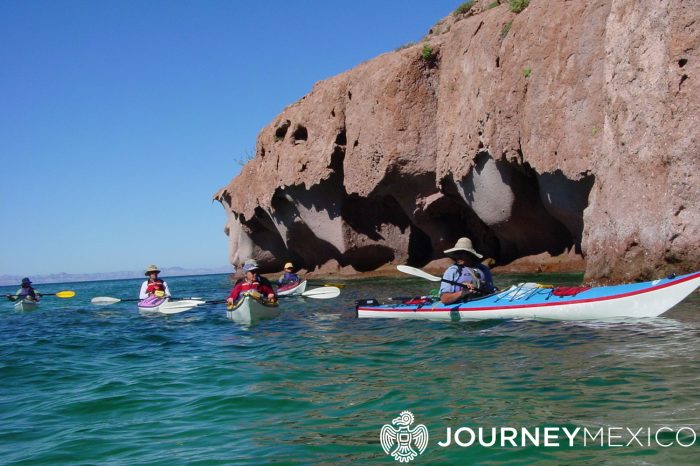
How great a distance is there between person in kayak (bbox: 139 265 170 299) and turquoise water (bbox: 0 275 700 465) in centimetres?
612

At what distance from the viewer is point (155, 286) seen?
17.3m

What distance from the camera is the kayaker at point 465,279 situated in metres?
10.9

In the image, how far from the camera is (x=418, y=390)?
6117 mm

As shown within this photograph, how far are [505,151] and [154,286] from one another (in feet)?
33.8

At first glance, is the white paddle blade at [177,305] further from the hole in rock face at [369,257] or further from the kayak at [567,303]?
the hole in rock face at [369,257]

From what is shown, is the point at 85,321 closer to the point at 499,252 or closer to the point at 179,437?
the point at 179,437

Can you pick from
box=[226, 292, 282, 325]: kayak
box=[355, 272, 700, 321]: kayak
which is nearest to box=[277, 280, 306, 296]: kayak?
box=[226, 292, 282, 325]: kayak

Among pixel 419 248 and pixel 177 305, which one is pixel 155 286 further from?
pixel 419 248

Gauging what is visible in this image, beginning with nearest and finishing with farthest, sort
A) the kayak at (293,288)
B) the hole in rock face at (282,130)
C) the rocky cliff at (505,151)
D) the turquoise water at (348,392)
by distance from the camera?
the turquoise water at (348,392) < the rocky cliff at (505,151) < the kayak at (293,288) < the hole in rock face at (282,130)

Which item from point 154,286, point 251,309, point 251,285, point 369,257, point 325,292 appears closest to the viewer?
point 251,309

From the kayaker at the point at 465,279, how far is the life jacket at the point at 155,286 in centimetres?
875

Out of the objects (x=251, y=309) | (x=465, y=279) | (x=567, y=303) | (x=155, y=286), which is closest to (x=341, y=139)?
(x=155, y=286)

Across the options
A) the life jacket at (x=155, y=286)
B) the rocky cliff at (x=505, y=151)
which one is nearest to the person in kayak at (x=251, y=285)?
the life jacket at (x=155, y=286)

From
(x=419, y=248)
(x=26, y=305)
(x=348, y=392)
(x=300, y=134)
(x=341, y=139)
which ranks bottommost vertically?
(x=348, y=392)
